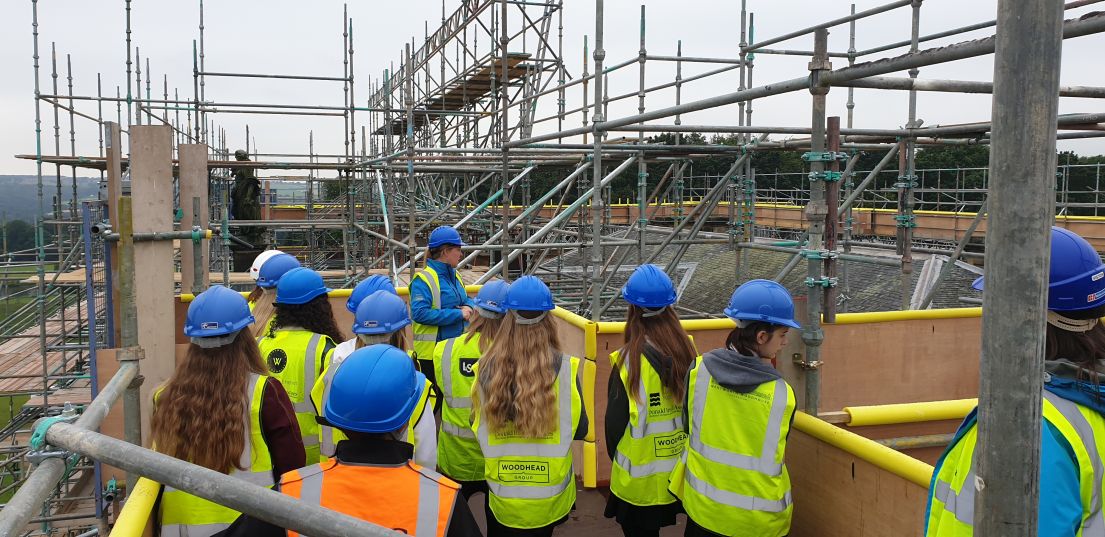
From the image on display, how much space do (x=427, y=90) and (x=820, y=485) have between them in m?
14.4

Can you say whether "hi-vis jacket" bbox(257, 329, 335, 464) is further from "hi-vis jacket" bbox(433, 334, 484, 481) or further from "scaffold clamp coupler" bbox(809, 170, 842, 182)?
"scaffold clamp coupler" bbox(809, 170, 842, 182)

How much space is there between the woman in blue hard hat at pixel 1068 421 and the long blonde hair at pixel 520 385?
5.56 ft

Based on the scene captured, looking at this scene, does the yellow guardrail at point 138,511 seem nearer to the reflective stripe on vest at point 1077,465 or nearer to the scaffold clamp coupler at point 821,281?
the reflective stripe on vest at point 1077,465

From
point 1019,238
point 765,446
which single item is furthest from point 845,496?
point 1019,238

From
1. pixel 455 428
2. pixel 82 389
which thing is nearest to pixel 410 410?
pixel 455 428

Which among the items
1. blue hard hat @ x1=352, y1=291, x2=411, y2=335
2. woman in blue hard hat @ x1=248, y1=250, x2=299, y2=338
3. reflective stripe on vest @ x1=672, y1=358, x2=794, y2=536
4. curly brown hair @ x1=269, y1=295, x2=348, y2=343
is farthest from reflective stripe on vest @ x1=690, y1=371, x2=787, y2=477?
woman in blue hard hat @ x1=248, y1=250, x2=299, y2=338

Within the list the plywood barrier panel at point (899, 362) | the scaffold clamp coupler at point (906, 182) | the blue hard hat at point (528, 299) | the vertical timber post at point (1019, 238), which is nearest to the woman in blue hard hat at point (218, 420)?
the blue hard hat at point (528, 299)

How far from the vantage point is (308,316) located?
13.1 feet

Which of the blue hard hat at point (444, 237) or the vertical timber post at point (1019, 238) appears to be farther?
the blue hard hat at point (444, 237)

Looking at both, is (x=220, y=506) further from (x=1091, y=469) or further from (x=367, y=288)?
(x=1091, y=469)

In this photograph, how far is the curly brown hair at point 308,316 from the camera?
3971mm

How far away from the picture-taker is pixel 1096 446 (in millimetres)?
1695

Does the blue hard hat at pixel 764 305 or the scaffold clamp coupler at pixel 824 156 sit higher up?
the scaffold clamp coupler at pixel 824 156

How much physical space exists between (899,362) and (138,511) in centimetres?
516
